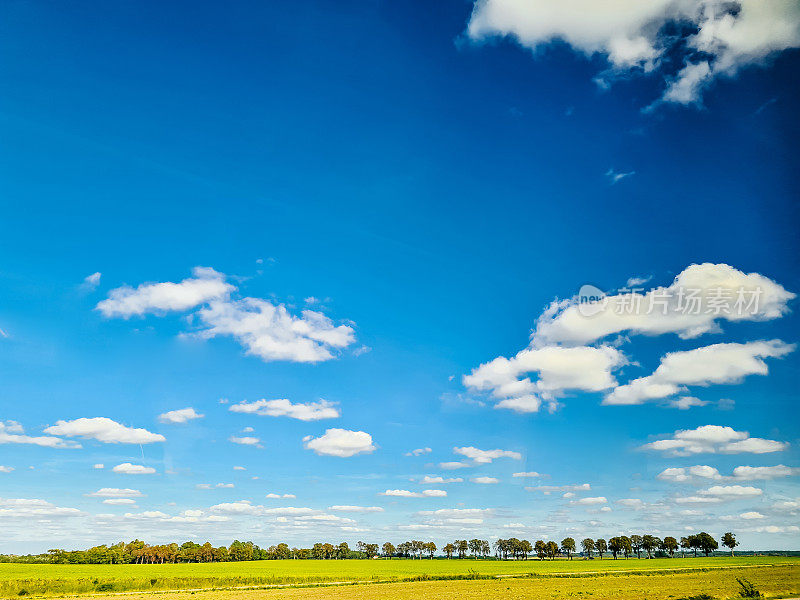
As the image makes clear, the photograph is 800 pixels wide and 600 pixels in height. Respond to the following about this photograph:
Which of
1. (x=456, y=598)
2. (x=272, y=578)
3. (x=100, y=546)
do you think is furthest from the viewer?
(x=100, y=546)

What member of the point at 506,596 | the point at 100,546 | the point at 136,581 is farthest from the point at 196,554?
the point at 506,596

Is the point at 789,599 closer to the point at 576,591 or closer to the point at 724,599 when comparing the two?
the point at 724,599

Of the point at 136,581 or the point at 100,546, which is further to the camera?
the point at 100,546

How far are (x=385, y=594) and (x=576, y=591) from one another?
2218 cm

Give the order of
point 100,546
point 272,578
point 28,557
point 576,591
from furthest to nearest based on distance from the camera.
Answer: point 28,557, point 100,546, point 272,578, point 576,591

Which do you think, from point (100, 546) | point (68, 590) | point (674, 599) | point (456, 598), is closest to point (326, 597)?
point (456, 598)

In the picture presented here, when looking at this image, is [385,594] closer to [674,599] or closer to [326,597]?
[326,597]

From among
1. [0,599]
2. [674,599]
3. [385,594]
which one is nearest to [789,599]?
[674,599]

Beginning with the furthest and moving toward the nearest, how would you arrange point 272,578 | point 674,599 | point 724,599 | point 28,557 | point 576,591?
1. point 28,557
2. point 272,578
3. point 576,591
4. point 674,599
5. point 724,599

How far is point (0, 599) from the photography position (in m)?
63.9

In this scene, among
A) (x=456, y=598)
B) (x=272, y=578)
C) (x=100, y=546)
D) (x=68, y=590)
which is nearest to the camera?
(x=456, y=598)

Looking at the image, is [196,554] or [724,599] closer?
[724,599]

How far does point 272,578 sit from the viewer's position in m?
98.9

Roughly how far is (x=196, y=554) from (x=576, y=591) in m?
176
